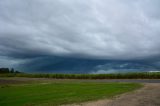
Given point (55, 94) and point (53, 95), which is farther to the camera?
point (55, 94)

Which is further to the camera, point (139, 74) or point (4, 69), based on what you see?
point (4, 69)

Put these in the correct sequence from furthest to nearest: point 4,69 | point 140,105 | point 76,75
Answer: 1. point 4,69
2. point 76,75
3. point 140,105

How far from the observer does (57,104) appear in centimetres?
2147

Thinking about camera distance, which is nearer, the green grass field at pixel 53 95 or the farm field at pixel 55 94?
the green grass field at pixel 53 95

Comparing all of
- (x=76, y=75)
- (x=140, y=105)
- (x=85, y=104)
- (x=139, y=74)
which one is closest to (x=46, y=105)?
(x=85, y=104)

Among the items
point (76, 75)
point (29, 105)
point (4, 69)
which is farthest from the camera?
point (4, 69)

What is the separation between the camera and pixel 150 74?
268 feet

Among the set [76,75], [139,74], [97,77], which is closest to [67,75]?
[76,75]

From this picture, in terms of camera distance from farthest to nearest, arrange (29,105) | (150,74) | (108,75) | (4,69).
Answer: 1. (4,69)
2. (108,75)
3. (150,74)
4. (29,105)

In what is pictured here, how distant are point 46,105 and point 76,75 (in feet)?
245

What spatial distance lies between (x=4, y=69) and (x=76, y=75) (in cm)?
9596

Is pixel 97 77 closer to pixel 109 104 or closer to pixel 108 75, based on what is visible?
pixel 108 75

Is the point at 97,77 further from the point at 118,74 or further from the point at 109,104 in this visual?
the point at 109,104

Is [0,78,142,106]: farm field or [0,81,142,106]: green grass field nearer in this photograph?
[0,81,142,106]: green grass field
